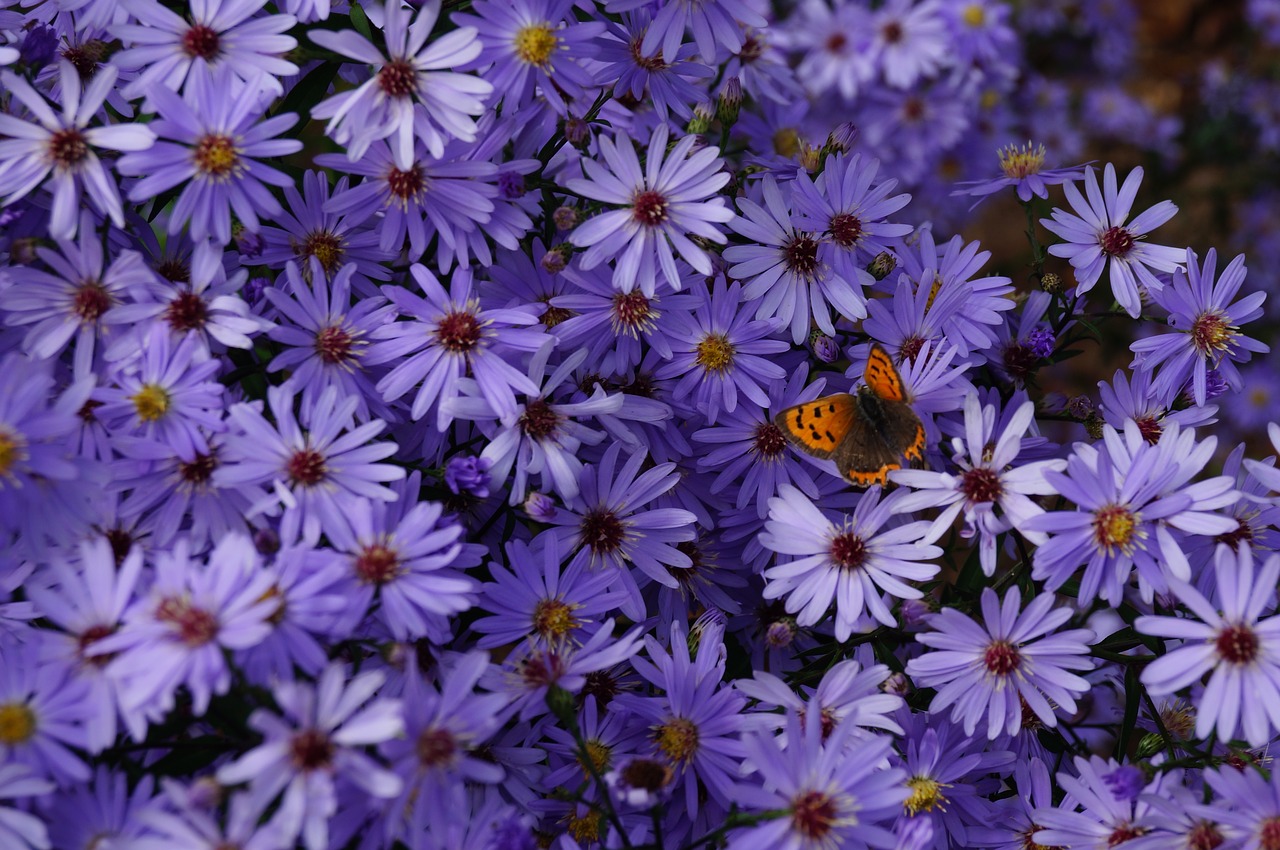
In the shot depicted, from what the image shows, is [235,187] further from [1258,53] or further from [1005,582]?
[1258,53]

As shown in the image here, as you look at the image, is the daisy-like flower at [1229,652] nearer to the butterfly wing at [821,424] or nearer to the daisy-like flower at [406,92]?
the butterfly wing at [821,424]

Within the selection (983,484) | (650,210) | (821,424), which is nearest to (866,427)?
(821,424)

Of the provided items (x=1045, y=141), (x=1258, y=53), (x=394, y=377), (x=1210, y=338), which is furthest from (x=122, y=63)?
(x=1258, y=53)

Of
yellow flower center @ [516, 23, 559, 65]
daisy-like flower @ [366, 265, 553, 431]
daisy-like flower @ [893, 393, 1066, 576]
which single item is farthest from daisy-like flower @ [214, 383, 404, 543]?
daisy-like flower @ [893, 393, 1066, 576]

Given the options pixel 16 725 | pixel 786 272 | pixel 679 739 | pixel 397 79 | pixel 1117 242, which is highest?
pixel 1117 242

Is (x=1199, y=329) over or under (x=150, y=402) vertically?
over

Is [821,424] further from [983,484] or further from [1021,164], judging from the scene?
[1021,164]

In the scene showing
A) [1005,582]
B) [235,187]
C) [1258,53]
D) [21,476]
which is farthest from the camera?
[1258,53]
